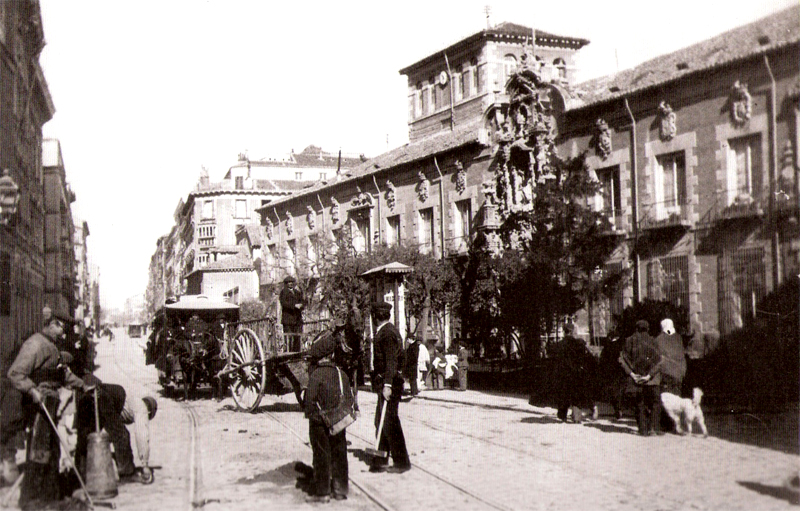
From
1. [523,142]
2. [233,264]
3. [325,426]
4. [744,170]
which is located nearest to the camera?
[325,426]

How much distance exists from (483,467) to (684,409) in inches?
150

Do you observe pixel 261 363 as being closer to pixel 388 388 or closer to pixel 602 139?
pixel 388 388

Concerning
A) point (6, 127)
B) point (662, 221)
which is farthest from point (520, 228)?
point (6, 127)

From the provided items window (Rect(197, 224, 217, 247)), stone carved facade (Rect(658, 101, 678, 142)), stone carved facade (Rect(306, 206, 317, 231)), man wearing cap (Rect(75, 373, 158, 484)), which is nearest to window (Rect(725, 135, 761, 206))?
stone carved facade (Rect(658, 101, 678, 142))

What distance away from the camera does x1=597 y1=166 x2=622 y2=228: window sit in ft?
82.2

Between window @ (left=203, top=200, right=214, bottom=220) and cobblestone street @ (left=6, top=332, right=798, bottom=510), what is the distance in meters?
70.7

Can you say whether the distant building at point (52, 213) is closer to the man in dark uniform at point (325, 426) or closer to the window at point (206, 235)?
the man in dark uniform at point (325, 426)

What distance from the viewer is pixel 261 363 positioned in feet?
48.6

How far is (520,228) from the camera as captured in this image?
26984 mm

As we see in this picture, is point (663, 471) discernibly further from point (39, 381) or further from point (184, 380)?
point (184, 380)

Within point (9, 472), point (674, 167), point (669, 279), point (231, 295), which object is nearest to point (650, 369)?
point (9, 472)

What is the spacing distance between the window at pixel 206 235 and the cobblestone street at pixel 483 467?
2748 inches

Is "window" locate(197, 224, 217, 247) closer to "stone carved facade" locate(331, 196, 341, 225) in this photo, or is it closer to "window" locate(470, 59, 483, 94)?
"stone carved facade" locate(331, 196, 341, 225)

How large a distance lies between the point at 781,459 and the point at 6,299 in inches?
456
